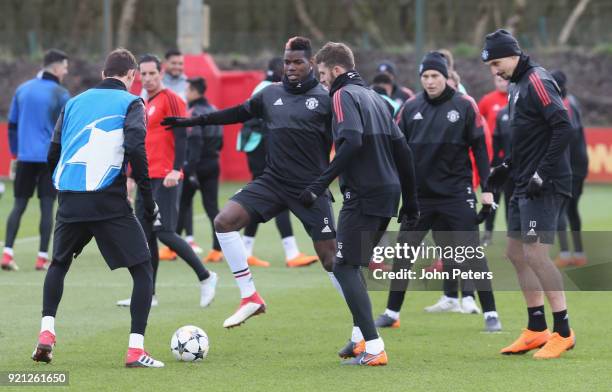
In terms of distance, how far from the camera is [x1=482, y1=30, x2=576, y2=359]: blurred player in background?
8.36 meters

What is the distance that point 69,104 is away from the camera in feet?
26.9

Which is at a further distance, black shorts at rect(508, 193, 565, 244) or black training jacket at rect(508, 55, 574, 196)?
black shorts at rect(508, 193, 565, 244)

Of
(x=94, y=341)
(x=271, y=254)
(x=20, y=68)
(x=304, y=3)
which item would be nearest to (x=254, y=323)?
(x=94, y=341)

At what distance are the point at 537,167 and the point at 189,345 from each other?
8.32 feet

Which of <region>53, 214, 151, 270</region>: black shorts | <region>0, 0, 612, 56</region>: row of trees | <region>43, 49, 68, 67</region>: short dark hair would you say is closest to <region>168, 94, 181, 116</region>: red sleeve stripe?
<region>53, 214, 151, 270</region>: black shorts

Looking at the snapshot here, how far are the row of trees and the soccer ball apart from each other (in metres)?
32.3

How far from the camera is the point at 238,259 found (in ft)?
30.6

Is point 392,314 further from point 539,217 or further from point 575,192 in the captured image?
point 575,192

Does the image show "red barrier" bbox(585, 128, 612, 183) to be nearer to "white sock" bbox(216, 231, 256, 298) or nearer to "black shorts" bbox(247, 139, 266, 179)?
"black shorts" bbox(247, 139, 266, 179)

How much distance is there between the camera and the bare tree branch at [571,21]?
40625 millimetres

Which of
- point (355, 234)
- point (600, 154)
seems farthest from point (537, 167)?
point (600, 154)

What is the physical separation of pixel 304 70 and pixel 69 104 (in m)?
1.66

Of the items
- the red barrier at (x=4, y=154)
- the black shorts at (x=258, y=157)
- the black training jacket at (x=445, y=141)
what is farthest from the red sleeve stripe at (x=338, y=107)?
the red barrier at (x=4, y=154)

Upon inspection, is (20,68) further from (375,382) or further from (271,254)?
(375,382)
